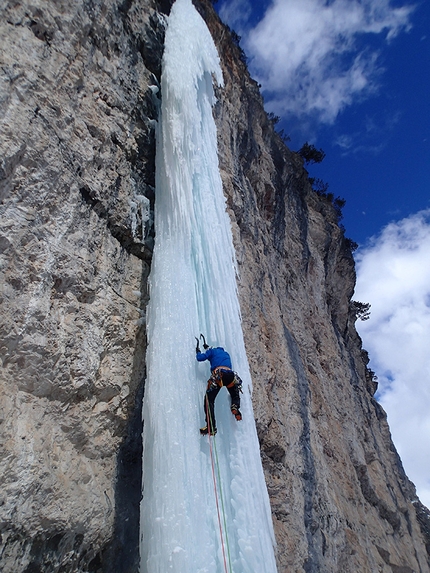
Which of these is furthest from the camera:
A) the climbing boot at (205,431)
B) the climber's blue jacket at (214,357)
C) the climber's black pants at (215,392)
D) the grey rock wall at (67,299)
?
the climber's blue jacket at (214,357)

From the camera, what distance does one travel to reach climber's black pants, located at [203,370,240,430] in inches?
152

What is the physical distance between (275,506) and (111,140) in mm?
4696

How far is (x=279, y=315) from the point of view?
25.2 ft

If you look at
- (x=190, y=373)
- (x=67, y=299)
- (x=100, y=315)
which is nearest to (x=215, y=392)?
(x=190, y=373)

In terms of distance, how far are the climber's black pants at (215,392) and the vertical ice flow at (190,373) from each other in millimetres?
90

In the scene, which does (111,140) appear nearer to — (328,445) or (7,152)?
(7,152)

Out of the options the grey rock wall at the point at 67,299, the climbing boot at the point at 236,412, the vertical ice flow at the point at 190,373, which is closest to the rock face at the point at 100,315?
the grey rock wall at the point at 67,299

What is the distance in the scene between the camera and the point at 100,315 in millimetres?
3908

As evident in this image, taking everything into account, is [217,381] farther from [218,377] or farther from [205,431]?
[205,431]

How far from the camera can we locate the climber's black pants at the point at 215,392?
3.87m

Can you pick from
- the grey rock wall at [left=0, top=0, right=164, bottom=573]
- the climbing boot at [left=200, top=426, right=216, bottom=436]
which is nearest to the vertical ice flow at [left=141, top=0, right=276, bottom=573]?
the climbing boot at [left=200, top=426, right=216, bottom=436]

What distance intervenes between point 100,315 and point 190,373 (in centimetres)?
100

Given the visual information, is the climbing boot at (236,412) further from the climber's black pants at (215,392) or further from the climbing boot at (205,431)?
the climbing boot at (205,431)

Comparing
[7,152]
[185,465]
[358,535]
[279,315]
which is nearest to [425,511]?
[358,535]
